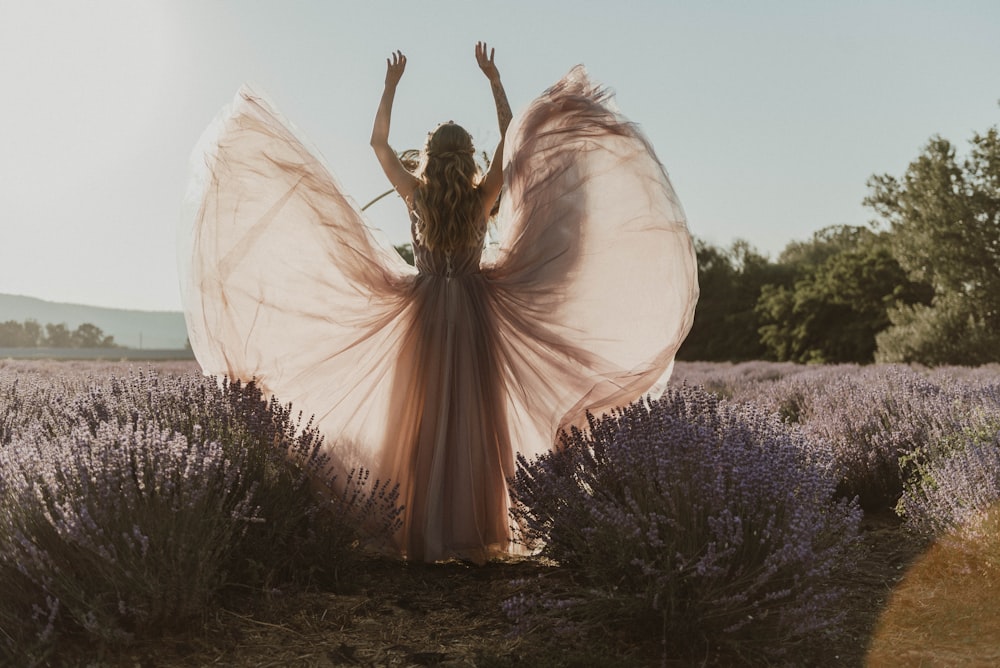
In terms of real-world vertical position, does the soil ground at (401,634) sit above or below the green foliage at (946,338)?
below

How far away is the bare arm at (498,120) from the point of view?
4.02 m

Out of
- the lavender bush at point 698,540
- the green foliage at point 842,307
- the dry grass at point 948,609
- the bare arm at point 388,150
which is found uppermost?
the green foliage at point 842,307

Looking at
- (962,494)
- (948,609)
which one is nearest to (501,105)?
(962,494)

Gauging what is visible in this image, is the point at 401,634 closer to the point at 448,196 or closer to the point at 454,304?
the point at 454,304

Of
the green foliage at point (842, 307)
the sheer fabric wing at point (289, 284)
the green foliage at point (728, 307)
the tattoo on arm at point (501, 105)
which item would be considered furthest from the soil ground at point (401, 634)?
the green foliage at point (728, 307)

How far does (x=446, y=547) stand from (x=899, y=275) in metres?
30.0

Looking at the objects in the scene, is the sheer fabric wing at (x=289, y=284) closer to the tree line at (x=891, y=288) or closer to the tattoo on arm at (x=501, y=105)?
the tattoo on arm at (x=501, y=105)

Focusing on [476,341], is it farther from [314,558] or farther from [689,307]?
[314,558]

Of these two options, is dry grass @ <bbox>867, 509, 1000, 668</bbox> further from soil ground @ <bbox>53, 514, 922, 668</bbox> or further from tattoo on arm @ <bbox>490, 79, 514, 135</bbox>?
tattoo on arm @ <bbox>490, 79, 514, 135</bbox>

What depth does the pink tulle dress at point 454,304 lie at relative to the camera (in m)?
3.71

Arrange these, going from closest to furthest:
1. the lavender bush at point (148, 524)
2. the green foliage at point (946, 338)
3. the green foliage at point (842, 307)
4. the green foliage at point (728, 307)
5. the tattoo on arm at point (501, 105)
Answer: the lavender bush at point (148, 524) → the tattoo on arm at point (501, 105) → the green foliage at point (946, 338) → the green foliage at point (842, 307) → the green foliage at point (728, 307)

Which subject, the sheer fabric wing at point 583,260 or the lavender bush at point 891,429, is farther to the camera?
the lavender bush at point 891,429

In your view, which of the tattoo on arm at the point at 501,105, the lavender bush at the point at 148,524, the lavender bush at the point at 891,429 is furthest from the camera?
the tattoo on arm at the point at 501,105

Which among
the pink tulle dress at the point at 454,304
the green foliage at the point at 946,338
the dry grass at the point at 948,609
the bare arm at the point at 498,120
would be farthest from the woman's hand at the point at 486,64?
the green foliage at the point at 946,338
